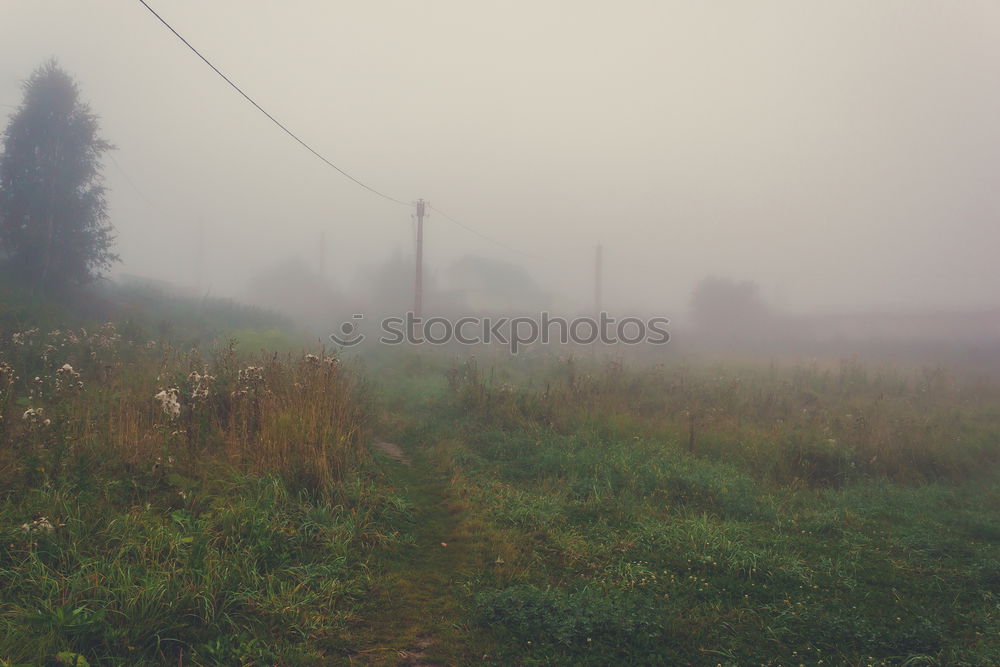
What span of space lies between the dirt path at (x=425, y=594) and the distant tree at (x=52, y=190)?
16.2 m

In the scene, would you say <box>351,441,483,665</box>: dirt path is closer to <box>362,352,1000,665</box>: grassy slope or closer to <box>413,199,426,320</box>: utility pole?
<box>362,352,1000,665</box>: grassy slope

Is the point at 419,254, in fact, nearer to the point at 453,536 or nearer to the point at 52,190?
the point at 52,190

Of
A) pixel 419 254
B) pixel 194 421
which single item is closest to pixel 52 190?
pixel 419 254

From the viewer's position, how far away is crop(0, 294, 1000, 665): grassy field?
8.71ft

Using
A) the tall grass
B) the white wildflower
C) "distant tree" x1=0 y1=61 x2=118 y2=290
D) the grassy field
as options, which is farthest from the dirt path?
"distant tree" x1=0 y1=61 x2=118 y2=290

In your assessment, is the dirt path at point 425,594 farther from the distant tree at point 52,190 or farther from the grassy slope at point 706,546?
the distant tree at point 52,190

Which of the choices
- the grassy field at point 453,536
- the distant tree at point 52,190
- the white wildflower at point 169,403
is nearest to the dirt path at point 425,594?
the grassy field at point 453,536

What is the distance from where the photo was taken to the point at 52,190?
614 inches

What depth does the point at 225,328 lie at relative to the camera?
2247cm

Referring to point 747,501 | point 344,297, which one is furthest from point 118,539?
point 344,297

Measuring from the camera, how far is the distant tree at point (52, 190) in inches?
583

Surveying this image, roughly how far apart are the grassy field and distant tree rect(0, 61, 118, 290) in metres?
10.0

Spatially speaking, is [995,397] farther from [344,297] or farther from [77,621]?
[344,297]

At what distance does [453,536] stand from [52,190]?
18186 mm
